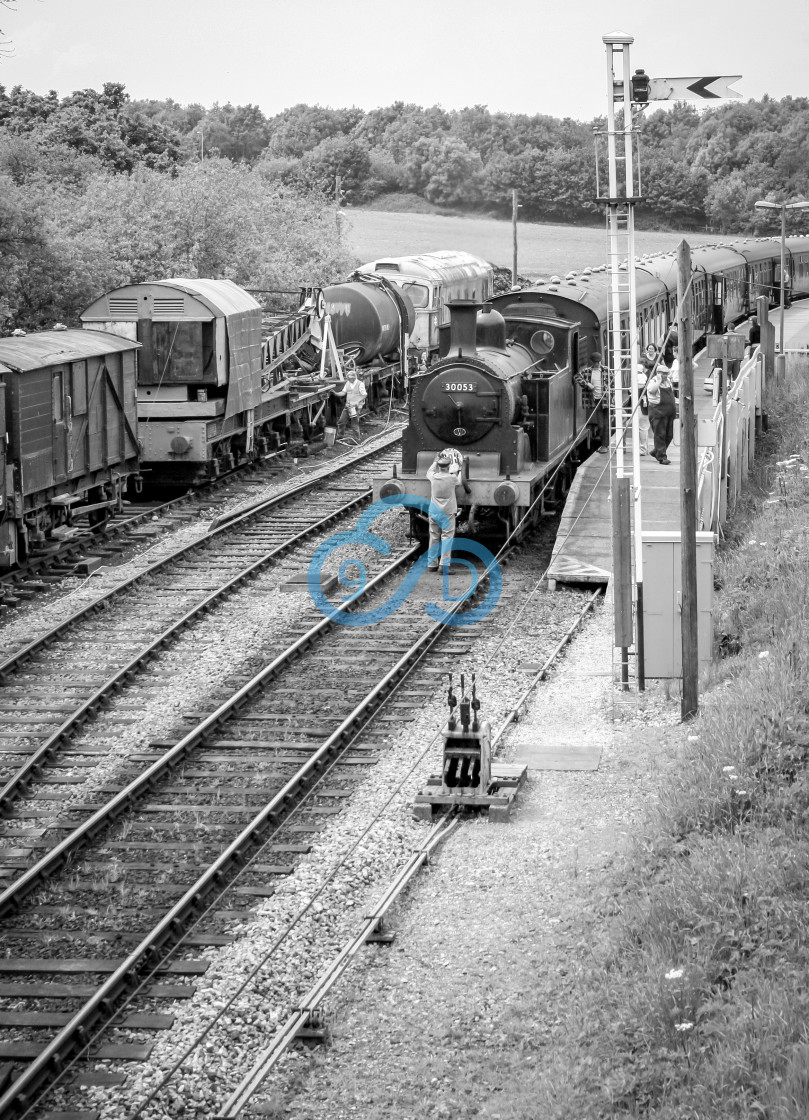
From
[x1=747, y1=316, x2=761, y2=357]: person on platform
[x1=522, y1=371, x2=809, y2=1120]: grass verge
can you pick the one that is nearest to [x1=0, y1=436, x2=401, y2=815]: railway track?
[x1=522, y1=371, x2=809, y2=1120]: grass verge

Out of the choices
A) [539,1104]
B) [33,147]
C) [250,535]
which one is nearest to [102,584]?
[250,535]

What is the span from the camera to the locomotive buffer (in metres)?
10.5

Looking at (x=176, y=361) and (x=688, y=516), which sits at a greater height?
(x=176, y=361)

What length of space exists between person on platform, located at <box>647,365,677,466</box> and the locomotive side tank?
10.8 metres

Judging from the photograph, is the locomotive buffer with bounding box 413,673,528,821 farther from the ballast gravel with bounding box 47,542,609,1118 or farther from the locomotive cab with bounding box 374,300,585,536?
the locomotive cab with bounding box 374,300,585,536

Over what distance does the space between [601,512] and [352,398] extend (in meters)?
10.6

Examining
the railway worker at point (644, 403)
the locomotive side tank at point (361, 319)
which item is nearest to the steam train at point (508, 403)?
the railway worker at point (644, 403)

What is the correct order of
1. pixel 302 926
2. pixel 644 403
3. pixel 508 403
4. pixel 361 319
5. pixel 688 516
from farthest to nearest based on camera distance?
pixel 361 319
pixel 644 403
pixel 508 403
pixel 688 516
pixel 302 926

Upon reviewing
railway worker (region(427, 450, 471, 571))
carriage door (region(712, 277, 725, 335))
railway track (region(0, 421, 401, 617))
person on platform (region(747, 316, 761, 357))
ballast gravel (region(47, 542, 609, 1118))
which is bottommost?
ballast gravel (region(47, 542, 609, 1118))

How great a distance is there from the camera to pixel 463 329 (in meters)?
18.3

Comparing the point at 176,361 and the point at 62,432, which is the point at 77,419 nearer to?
the point at 62,432

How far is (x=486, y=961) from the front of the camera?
27.2 ft

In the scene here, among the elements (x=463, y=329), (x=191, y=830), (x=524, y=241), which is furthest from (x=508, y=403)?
(x=524, y=241)

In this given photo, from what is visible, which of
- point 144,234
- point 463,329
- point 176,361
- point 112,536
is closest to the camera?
point 463,329
